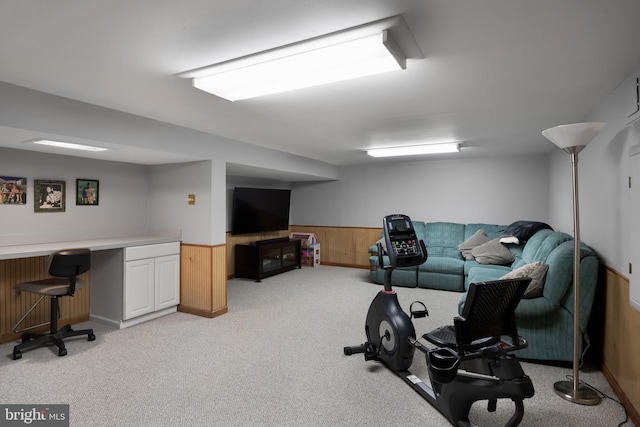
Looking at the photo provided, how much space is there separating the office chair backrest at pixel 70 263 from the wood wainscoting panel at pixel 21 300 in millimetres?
755

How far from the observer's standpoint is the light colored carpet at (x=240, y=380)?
2104 millimetres

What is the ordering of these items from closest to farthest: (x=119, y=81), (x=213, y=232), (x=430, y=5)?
(x=430, y=5) < (x=119, y=81) < (x=213, y=232)

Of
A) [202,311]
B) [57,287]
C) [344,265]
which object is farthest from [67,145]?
[344,265]

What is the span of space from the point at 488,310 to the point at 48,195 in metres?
4.24

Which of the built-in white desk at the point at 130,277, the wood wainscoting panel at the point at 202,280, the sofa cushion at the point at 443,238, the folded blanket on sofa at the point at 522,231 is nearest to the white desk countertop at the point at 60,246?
the built-in white desk at the point at 130,277

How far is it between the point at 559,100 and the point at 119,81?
3299 millimetres

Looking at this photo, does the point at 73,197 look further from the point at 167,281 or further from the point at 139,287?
the point at 167,281

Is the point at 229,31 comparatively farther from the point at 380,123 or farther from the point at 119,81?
the point at 380,123

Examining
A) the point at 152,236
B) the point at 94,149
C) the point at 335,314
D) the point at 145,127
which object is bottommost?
the point at 335,314

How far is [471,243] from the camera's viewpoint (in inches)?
219

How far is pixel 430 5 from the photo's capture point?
1425 mm

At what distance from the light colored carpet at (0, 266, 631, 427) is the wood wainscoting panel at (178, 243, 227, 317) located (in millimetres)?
168

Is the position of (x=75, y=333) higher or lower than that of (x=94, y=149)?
lower

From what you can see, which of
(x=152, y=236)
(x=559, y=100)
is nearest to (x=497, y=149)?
(x=559, y=100)
